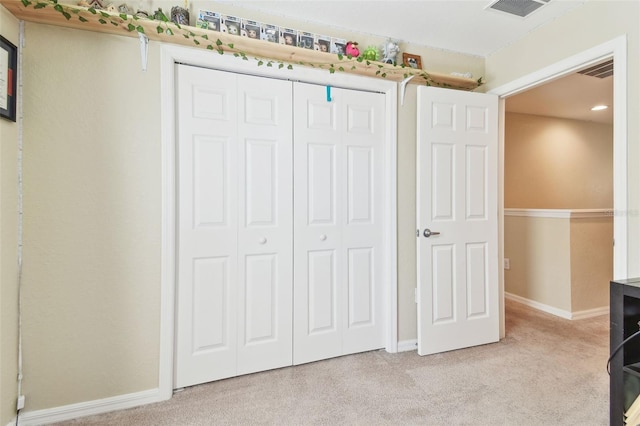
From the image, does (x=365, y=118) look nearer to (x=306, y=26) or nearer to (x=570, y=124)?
(x=306, y=26)

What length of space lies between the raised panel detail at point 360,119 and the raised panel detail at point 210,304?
1.29 m

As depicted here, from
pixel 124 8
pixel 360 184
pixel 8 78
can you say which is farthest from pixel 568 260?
pixel 8 78

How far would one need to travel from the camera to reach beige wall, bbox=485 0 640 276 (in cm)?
170

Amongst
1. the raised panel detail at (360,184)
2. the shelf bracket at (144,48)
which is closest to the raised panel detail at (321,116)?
the raised panel detail at (360,184)

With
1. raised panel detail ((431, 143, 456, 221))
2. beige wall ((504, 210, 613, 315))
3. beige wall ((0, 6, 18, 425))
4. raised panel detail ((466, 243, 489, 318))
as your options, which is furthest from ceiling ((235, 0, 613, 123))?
beige wall ((504, 210, 613, 315))

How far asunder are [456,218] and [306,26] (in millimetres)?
1785

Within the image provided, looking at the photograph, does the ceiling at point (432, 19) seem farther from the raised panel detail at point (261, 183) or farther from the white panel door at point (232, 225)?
the raised panel detail at point (261, 183)

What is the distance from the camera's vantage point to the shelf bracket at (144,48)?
173 centimetres

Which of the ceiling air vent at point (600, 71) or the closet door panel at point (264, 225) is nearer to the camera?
the closet door panel at point (264, 225)

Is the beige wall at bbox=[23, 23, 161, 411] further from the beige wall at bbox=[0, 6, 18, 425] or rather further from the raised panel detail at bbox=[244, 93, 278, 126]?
the raised panel detail at bbox=[244, 93, 278, 126]

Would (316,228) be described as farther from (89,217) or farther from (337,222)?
(89,217)

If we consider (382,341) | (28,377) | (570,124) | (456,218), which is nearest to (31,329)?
(28,377)

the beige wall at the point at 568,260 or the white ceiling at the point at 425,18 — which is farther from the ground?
the white ceiling at the point at 425,18

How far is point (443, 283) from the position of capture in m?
2.37
